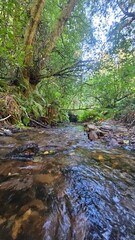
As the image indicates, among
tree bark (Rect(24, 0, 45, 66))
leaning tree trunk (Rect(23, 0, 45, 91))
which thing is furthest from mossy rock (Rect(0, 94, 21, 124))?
tree bark (Rect(24, 0, 45, 66))

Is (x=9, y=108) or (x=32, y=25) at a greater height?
(x=32, y=25)

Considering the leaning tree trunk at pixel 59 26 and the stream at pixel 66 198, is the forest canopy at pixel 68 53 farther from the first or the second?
the stream at pixel 66 198

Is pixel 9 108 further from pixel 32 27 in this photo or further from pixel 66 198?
pixel 66 198

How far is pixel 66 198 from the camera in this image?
1.17m

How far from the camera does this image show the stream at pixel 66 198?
2.86 ft

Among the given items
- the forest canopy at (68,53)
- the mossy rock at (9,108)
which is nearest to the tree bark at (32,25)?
the forest canopy at (68,53)

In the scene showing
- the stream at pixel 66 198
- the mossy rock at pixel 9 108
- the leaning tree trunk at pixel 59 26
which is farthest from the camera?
the leaning tree trunk at pixel 59 26

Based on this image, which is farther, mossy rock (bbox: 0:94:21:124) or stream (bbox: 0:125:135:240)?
mossy rock (bbox: 0:94:21:124)

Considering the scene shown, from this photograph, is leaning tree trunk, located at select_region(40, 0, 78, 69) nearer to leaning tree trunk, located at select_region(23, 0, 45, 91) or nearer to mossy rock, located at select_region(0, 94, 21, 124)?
leaning tree trunk, located at select_region(23, 0, 45, 91)

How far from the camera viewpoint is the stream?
2.86 ft

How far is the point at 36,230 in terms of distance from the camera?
856 millimetres

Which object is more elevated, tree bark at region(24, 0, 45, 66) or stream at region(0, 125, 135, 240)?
tree bark at region(24, 0, 45, 66)

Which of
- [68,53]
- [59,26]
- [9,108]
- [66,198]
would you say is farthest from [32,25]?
[66,198]

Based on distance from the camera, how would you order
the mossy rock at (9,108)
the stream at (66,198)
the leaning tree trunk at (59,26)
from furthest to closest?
the leaning tree trunk at (59,26) < the mossy rock at (9,108) < the stream at (66,198)
